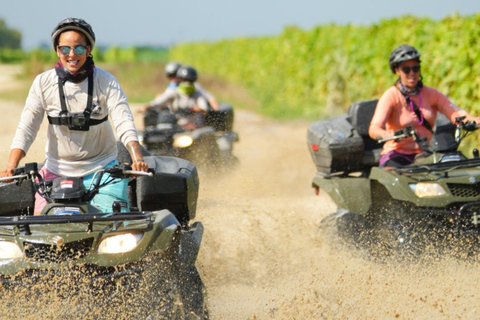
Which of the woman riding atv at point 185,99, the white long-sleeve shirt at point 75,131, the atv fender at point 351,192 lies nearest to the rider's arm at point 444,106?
the atv fender at point 351,192

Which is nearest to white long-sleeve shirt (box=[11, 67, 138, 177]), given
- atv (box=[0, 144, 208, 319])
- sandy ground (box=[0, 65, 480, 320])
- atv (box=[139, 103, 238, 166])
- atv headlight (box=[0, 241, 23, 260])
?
atv (box=[0, 144, 208, 319])

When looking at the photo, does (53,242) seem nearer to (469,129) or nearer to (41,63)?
(469,129)

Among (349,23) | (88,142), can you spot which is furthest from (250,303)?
(349,23)

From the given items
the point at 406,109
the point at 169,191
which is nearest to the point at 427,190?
the point at 406,109

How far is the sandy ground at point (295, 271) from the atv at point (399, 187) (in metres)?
0.25

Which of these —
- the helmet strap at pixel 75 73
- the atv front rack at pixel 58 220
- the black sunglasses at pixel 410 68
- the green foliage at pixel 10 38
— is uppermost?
the helmet strap at pixel 75 73

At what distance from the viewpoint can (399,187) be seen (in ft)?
22.6

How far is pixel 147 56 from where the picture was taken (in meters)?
90.9

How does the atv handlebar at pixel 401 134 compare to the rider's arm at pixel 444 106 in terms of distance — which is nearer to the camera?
the atv handlebar at pixel 401 134

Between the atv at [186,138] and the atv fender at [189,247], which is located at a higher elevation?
the atv fender at [189,247]

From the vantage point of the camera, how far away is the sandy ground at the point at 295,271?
5895 millimetres

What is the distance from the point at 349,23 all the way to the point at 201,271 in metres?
15.8

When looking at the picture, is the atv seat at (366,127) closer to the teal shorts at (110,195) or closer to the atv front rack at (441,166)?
the atv front rack at (441,166)

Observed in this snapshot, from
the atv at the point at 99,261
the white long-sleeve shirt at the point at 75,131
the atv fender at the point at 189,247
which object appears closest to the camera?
the atv at the point at 99,261
